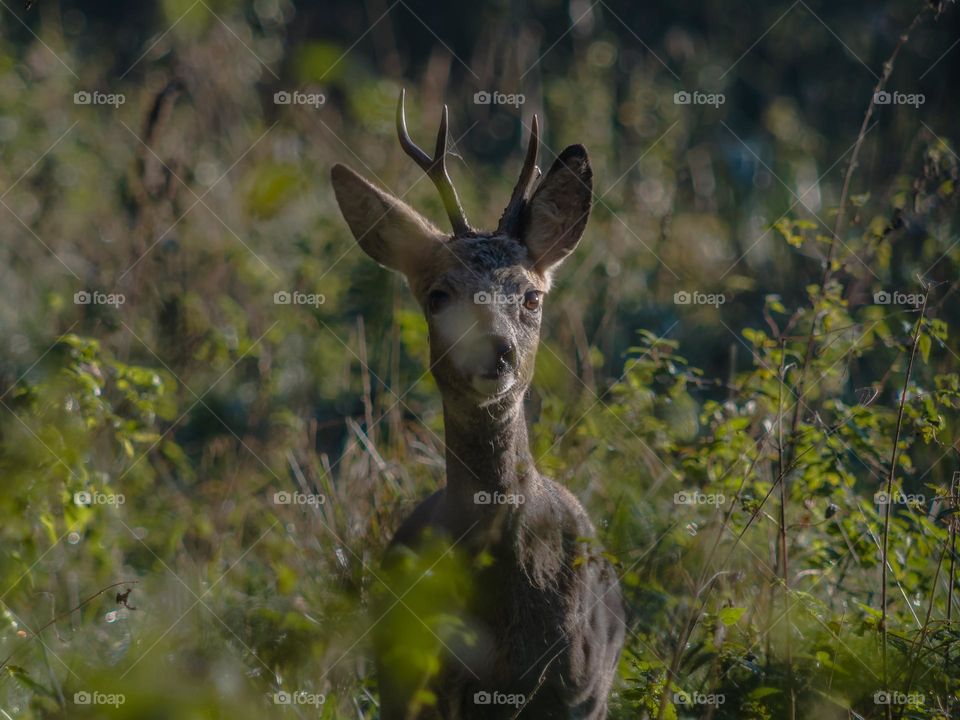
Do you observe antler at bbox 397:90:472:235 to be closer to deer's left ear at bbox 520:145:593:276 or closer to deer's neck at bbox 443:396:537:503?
deer's left ear at bbox 520:145:593:276

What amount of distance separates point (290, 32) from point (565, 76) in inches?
169

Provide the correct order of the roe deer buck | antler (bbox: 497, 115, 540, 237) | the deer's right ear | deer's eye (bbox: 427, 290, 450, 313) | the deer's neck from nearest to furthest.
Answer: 1. the roe deer buck
2. the deer's neck
3. deer's eye (bbox: 427, 290, 450, 313)
4. antler (bbox: 497, 115, 540, 237)
5. the deer's right ear

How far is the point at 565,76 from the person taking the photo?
13820mm

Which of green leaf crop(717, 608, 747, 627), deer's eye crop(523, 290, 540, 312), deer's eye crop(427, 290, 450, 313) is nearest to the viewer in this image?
green leaf crop(717, 608, 747, 627)

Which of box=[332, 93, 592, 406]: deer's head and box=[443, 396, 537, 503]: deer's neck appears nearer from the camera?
box=[332, 93, 592, 406]: deer's head

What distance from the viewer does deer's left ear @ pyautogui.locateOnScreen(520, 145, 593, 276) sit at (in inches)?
235

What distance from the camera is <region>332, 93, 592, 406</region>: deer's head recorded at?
17.0 ft

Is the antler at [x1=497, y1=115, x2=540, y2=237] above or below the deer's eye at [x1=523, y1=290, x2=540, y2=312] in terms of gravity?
above

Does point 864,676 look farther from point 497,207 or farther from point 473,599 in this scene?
point 497,207

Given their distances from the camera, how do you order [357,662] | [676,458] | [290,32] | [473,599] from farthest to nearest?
1. [290,32]
2. [676,458]
3. [357,662]
4. [473,599]

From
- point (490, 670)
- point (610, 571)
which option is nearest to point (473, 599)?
point (490, 670)

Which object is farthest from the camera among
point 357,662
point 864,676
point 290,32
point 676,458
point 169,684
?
point 290,32

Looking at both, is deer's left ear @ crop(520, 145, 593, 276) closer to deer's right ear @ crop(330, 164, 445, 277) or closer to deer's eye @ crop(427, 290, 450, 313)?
deer's right ear @ crop(330, 164, 445, 277)

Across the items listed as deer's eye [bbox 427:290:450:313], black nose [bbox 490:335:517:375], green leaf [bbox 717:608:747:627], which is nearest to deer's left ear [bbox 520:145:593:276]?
deer's eye [bbox 427:290:450:313]
